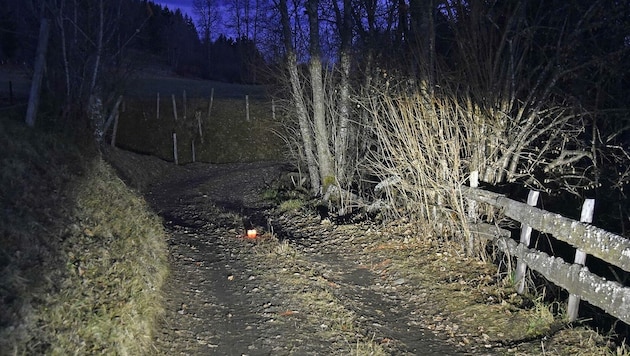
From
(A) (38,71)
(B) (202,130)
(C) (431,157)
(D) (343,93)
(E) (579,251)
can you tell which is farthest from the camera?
(B) (202,130)

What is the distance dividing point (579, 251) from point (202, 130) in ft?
87.6

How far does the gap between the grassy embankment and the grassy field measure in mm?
19743

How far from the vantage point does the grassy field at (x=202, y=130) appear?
28.3 m

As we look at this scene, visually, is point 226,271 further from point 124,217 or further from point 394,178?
point 394,178

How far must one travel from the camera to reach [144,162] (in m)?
22.2

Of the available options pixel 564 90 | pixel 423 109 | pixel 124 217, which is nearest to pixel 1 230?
pixel 124 217

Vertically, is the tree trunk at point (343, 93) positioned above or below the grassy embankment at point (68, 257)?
above

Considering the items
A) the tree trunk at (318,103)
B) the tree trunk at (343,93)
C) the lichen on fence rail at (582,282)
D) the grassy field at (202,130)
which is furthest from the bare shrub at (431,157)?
the grassy field at (202,130)

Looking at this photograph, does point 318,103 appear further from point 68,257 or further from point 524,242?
point 68,257

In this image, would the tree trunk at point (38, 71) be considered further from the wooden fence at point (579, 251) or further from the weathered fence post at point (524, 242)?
the weathered fence post at point (524, 242)

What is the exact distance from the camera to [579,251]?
17.2 feet

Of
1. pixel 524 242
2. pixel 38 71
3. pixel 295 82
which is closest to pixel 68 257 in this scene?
pixel 38 71

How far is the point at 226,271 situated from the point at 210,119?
23991 mm

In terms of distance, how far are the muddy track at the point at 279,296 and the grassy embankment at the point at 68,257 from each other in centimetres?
46
